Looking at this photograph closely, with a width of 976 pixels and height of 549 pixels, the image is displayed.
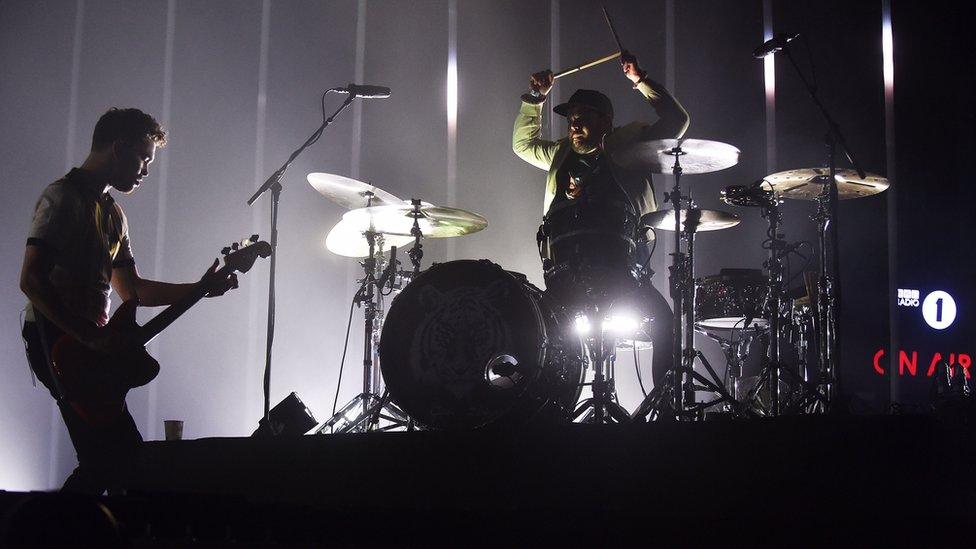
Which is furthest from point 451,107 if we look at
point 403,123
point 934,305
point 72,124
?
point 934,305

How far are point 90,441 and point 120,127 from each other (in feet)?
3.77

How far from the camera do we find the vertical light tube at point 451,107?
643 centimetres

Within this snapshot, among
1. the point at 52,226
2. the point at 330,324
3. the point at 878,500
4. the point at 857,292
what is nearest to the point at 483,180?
the point at 330,324

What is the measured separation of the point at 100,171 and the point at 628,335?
2.68 meters

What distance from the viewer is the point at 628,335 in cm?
451

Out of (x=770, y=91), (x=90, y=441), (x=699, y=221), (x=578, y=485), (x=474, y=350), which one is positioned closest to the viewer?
(x=578, y=485)

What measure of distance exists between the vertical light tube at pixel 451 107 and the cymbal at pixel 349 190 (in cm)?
128

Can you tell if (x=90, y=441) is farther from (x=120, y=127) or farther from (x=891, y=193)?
(x=891, y=193)

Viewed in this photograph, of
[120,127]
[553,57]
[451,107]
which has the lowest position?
[120,127]

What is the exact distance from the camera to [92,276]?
296cm

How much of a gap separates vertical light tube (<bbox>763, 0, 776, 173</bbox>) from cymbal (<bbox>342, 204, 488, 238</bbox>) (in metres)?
2.66

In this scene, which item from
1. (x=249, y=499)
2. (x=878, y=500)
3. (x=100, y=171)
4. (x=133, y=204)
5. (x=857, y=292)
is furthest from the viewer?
(x=857, y=292)

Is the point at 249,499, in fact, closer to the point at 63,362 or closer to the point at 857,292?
the point at 63,362

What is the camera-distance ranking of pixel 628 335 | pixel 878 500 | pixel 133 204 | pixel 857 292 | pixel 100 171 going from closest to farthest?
pixel 878 500, pixel 100 171, pixel 628 335, pixel 133 204, pixel 857 292
